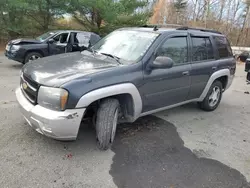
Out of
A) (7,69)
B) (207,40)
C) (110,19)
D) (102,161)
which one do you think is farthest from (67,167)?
(110,19)

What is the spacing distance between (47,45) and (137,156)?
7.46 meters

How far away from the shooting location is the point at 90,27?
57.6 feet


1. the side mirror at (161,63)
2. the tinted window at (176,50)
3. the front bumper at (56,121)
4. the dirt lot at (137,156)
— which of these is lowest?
the dirt lot at (137,156)

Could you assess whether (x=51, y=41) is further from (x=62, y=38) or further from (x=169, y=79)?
(x=169, y=79)

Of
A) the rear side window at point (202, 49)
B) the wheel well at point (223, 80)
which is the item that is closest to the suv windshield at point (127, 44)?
the rear side window at point (202, 49)

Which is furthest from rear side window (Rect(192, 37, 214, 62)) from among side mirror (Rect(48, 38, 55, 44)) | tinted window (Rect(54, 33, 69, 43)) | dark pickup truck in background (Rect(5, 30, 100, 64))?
side mirror (Rect(48, 38, 55, 44))

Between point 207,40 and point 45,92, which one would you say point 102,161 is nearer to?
point 45,92

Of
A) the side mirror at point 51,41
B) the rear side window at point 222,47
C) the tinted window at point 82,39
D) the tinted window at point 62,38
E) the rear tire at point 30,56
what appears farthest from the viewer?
the tinted window at point 82,39

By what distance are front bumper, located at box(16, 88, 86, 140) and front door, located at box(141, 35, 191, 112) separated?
1206mm

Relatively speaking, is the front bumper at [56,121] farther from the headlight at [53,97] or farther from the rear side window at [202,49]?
the rear side window at [202,49]

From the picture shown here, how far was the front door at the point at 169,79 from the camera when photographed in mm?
3887

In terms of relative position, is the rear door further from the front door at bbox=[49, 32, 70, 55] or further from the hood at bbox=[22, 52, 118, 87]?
the front door at bbox=[49, 32, 70, 55]

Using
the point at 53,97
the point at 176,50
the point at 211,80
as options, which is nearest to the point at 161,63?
the point at 176,50

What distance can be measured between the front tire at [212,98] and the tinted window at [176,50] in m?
1.28
